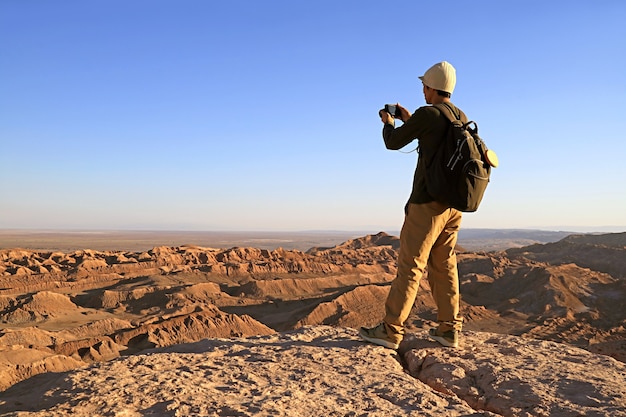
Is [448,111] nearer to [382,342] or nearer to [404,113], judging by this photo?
[404,113]

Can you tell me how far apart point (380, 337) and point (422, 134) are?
1398 millimetres

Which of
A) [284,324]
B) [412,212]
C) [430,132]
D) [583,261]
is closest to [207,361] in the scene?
[412,212]

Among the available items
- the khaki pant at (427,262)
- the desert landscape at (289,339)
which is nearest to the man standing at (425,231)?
the khaki pant at (427,262)

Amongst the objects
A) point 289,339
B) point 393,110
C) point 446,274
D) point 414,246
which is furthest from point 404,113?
point 289,339

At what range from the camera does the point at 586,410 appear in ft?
7.63

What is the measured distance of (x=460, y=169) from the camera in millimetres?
2797

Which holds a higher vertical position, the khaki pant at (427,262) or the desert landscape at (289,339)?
the khaki pant at (427,262)

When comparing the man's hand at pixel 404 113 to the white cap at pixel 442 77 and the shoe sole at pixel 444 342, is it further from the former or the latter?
the shoe sole at pixel 444 342

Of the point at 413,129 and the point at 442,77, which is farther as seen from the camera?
the point at 442,77

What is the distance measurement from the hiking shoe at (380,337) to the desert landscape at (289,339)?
0.22 ft

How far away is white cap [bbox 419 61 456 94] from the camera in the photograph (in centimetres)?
312

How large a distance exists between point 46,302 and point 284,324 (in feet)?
25.1

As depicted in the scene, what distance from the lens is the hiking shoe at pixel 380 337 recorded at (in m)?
3.31

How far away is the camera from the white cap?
250 mm
